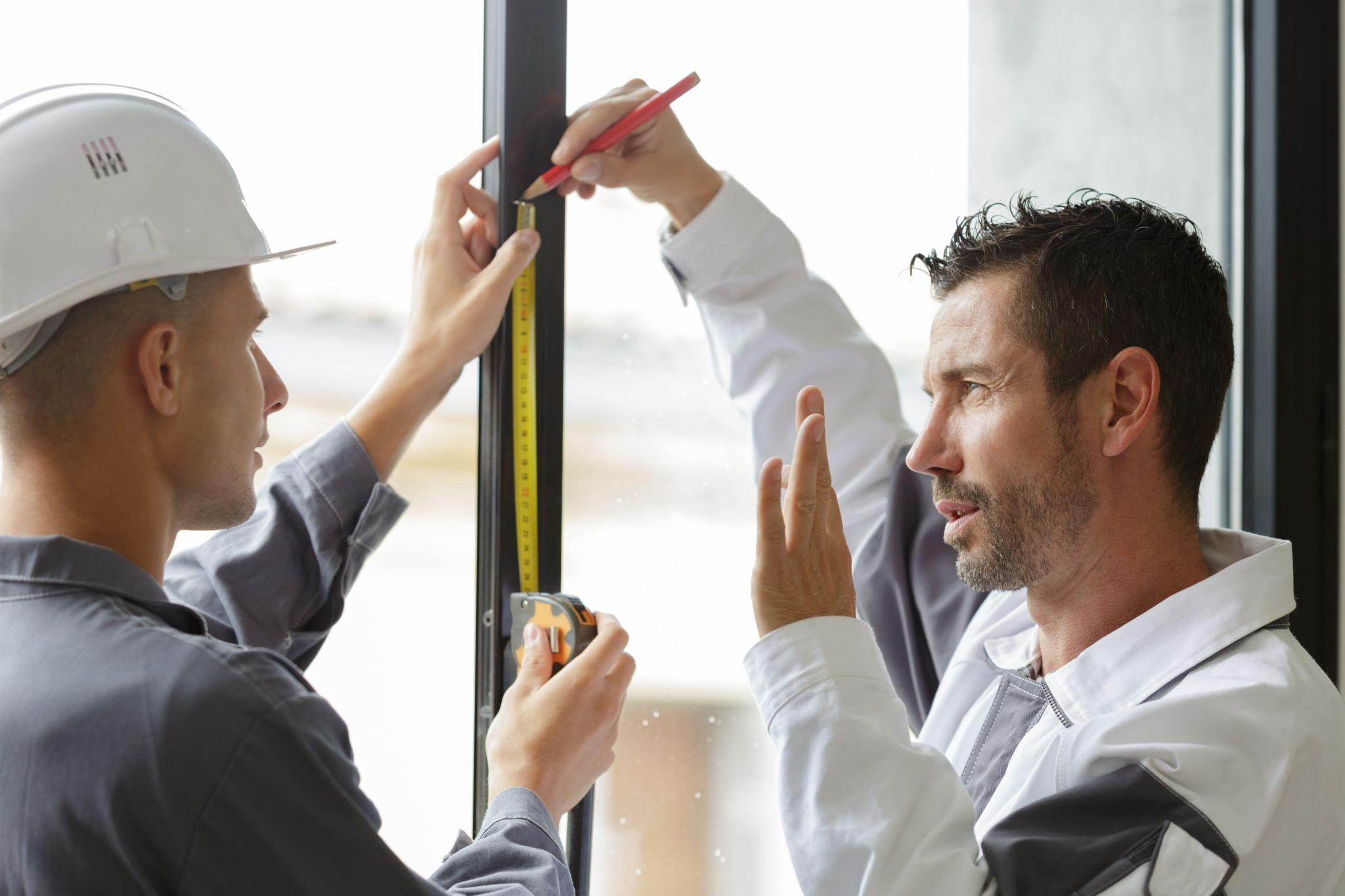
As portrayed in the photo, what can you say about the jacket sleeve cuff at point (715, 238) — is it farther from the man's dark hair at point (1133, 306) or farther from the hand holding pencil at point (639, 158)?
the man's dark hair at point (1133, 306)

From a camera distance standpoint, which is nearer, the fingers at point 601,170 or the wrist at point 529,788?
the wrist at point 529,788

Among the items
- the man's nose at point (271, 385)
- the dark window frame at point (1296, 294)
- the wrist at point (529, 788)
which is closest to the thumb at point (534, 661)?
the wrist at point (529, 788)

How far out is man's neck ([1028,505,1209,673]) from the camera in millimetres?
1309

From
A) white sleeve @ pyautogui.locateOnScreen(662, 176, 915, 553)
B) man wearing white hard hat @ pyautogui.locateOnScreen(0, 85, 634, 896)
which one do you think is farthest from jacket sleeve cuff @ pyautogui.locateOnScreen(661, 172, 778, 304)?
man wearing white hard hat @ pyautogui.locateOnScreen(0, 85, 634, 896)

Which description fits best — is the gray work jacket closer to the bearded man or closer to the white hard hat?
the white hard hat

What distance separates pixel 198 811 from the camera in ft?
2.55

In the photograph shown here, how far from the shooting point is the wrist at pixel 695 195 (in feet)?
4.84

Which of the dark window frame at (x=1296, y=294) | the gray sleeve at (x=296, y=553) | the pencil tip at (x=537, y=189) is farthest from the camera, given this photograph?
the dark window frame at (x=1296, y=294)

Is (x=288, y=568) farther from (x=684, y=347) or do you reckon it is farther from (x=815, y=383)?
(x=815, y=383)

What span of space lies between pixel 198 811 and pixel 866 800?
59cm

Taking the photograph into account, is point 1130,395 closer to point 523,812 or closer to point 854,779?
point 854,779

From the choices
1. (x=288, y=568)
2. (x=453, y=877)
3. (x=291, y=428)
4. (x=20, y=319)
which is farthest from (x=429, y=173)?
(x=453, y=877)

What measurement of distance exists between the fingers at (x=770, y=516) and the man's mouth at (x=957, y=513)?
27 centimetres

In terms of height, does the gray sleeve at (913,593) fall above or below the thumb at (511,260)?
below
